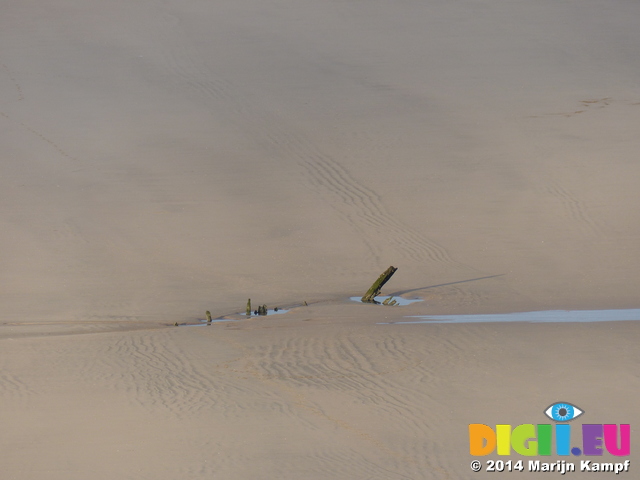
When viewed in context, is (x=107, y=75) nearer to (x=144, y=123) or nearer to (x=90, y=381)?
(x=144, y=123)

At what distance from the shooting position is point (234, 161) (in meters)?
14.8

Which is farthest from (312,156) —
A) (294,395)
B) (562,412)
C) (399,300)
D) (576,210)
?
(562,412)

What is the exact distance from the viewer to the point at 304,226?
41.6ft

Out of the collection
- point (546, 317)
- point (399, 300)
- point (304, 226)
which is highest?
point (304, 226)

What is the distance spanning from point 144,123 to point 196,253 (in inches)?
209

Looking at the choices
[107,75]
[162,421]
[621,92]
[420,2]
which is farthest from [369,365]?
[420,2]

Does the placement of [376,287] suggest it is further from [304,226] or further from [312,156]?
[312,156]

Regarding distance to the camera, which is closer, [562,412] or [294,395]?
[562,412]

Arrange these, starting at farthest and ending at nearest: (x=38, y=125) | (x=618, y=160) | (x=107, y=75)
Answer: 1. (x=107, y=75)
2. (x=38, y=125)
3. (x=618, y=160)

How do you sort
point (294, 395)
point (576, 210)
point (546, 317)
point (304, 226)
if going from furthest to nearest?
point (576, 210)
point (304, 226)
point (546, 317)
point (294, 395)

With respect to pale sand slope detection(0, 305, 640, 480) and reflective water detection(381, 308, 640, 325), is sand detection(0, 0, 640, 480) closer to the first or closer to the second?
pale sand slope detection(0, 305, 640, 480)

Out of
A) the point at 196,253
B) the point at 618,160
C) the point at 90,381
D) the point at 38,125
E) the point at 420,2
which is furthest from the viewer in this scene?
the point at 420,2

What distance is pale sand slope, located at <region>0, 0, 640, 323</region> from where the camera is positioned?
11.1 metres

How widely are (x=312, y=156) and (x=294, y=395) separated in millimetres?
8759
